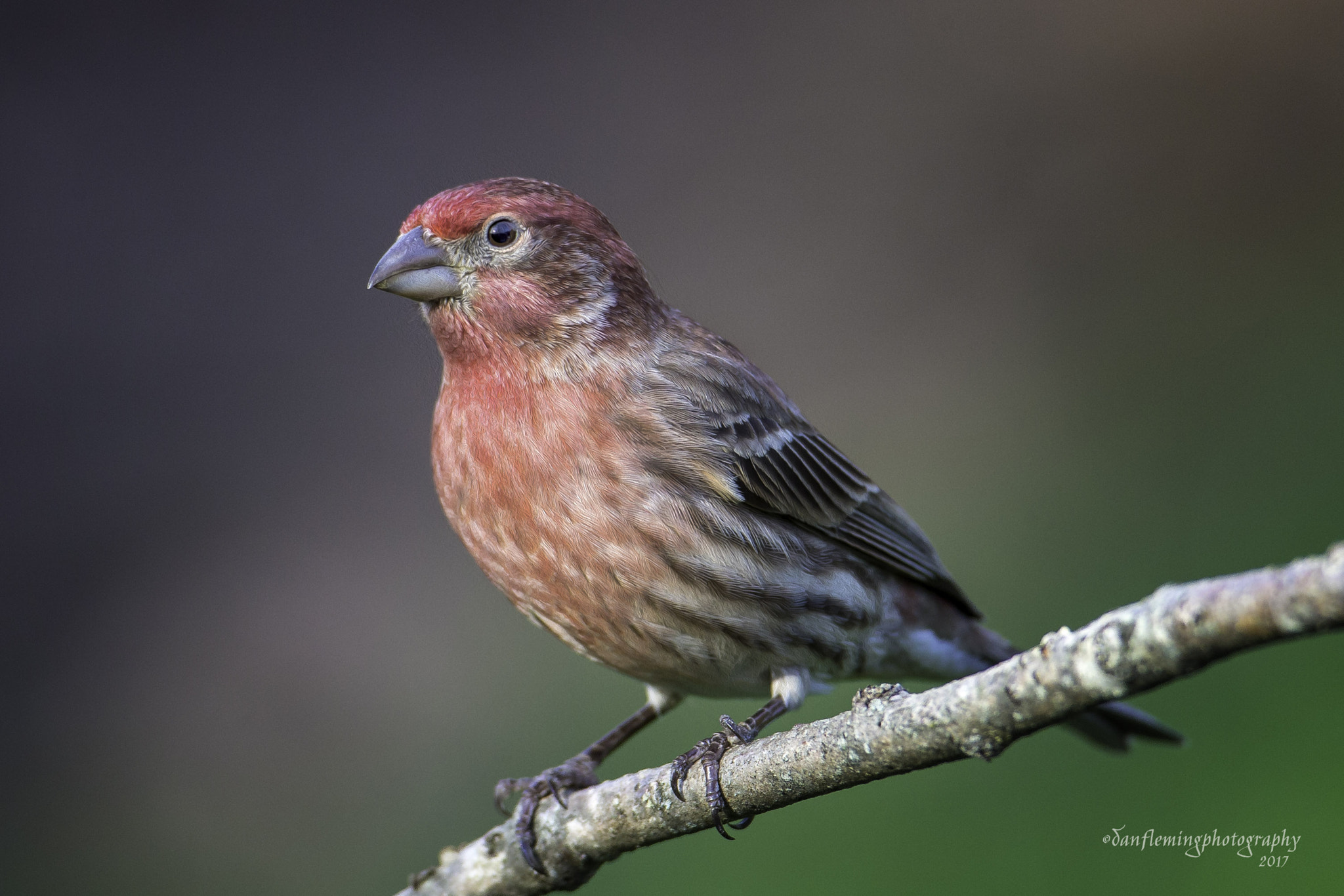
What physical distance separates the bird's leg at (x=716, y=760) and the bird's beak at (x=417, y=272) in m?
1.71

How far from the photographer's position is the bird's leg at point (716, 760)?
3.12 meters

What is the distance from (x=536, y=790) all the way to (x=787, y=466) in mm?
1448

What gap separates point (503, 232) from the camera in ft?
13.3

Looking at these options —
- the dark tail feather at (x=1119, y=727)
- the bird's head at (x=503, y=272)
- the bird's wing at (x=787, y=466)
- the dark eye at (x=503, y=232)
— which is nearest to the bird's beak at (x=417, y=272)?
the bird's head at (x=503, y=272)

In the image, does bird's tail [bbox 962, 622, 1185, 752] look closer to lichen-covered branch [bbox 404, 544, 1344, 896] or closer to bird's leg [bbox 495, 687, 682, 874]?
bird's leg [bbox 495, 687, 682, 874]

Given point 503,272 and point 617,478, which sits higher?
point 503,272

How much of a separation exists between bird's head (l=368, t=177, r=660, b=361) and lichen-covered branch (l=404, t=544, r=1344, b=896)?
1518mm

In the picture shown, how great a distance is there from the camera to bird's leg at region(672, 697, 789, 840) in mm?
3123

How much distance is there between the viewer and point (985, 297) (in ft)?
26.1

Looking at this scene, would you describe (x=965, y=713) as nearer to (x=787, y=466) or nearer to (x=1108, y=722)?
(x=787, y=466)

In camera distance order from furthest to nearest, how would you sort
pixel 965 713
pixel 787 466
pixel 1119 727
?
pixel 1119 727 → pixel 787 466 → pixel 965 713

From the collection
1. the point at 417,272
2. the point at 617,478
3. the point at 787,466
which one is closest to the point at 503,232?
the point at 417,272

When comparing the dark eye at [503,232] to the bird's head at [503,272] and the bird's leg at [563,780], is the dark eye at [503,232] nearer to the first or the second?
the bird's head at [503,272]

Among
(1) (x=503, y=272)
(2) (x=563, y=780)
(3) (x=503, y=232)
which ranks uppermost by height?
(3) (x=503, y=232)
